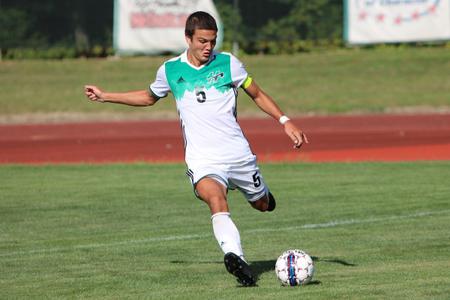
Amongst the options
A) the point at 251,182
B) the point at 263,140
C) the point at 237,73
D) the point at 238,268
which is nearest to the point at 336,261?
the point at 251,182

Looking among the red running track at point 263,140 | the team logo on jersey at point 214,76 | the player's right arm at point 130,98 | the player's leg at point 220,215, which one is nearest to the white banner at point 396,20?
the red running track at point 263,140

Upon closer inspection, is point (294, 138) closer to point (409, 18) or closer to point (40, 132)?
point (40, 132)

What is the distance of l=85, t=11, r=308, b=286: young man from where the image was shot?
961 centimetres

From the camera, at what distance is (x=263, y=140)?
29344 millimetres

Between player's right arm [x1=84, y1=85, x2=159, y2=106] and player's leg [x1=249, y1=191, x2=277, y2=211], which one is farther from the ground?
player's right arm [x1=84, y1=85, x2=159, y2=106]

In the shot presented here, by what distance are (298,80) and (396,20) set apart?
4.35 meters

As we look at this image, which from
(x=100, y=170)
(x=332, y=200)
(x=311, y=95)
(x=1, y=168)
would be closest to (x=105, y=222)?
(x=332, y=200)

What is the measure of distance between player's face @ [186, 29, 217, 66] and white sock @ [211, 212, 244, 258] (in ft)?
4.23

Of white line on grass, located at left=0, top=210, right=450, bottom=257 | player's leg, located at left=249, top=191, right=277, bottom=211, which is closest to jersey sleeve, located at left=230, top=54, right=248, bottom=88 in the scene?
player's leg, located at left=249, top=191, right=277, bottom=211

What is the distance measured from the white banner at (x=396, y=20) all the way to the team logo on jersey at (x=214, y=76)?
29.3 meters

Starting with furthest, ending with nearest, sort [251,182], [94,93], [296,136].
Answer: [94,93] < [251,182] < [296,136]

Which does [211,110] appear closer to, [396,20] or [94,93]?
[94,93]

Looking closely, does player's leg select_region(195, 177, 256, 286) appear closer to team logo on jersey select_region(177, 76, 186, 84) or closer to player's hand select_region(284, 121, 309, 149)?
player's hand select_region(284, 121, 309, 149)

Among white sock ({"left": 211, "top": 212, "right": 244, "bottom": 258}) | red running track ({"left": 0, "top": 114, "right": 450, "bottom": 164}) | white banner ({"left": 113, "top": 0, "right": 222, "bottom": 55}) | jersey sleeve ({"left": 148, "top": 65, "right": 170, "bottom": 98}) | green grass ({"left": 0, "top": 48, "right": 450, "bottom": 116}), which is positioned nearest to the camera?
white sock ({"left": 211, "top": 212, "right": 244, "bottom": 258})
